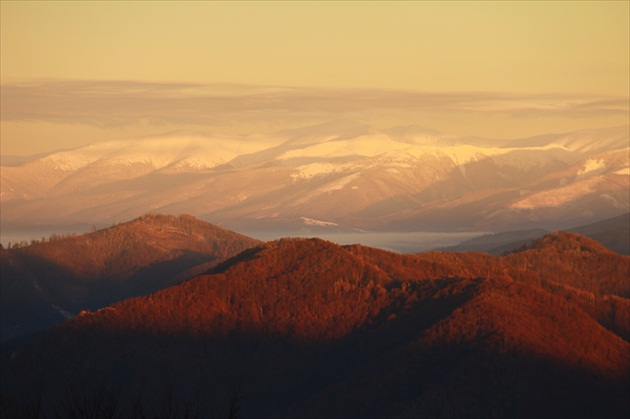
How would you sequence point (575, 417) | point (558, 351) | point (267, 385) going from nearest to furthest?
1. point (575, 417)
2. point (558, 351)
3. point (267, 385)

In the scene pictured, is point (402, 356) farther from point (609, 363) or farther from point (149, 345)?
point (149, 345)

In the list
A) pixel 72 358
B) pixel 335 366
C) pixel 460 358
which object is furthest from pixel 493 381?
pixel 72 358

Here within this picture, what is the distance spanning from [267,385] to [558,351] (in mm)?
35691

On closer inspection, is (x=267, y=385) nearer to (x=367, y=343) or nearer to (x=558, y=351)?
(x=367, y=343)

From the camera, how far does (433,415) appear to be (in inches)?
6383

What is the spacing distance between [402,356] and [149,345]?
117 ft

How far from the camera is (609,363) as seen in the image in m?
178

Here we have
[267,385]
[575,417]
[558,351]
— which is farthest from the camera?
[267,385]

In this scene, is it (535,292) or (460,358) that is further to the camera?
(535,292)

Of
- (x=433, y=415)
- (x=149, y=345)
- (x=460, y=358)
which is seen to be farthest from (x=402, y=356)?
(x=149, y=345)

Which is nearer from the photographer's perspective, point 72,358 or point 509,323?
point 509,323

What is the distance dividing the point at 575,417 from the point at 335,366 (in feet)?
134

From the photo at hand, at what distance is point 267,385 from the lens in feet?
620

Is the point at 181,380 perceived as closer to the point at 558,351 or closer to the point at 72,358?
the point at 72,358
